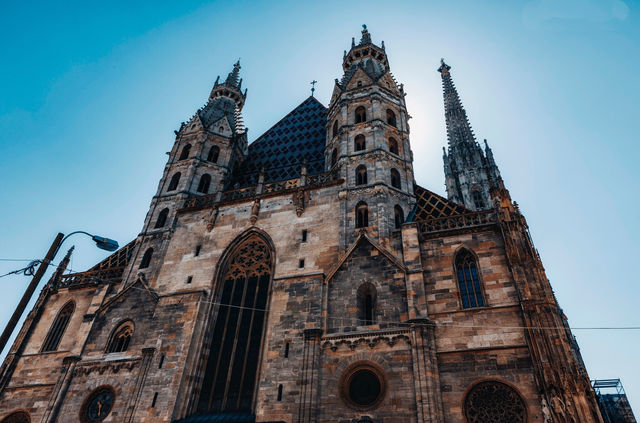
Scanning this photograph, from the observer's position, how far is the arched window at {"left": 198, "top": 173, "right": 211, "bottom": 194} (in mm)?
22766

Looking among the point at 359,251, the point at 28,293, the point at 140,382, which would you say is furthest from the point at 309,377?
the point at 28,293

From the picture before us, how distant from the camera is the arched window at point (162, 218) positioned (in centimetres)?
2119

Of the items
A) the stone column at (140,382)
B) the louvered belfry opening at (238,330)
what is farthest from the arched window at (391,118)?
the stone column at (140,382)

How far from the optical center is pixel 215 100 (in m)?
28.0

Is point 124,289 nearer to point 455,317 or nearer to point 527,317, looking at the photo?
point 455,317

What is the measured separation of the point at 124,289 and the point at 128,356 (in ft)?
10.7

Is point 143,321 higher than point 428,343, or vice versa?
point 143,321

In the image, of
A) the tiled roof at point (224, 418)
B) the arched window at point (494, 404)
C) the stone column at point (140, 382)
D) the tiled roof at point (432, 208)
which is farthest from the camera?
the tiled roof at point (432, 208)

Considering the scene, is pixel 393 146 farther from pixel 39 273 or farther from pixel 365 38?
pixel 39 273

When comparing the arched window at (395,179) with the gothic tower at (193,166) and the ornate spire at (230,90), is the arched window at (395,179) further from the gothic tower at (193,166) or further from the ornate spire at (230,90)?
the ornate spire at (230,90)

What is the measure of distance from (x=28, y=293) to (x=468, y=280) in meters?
13.0

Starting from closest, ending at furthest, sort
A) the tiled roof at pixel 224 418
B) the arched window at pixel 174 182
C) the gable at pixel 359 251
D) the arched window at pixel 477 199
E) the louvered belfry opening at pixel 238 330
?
the tiled roof at pixel 224 418 → the louvered belfry opening at pixel 238 330 → the gable at pixel 359 251 → the arched window at pixel 174 182 → the arched window at pixel 477 199

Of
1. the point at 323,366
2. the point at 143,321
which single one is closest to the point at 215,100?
the point at 143,321

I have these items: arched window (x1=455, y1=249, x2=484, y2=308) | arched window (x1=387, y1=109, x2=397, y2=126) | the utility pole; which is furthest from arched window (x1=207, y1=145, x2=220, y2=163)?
arched window (x1=455, y1=249, x2=484, y2=308)
